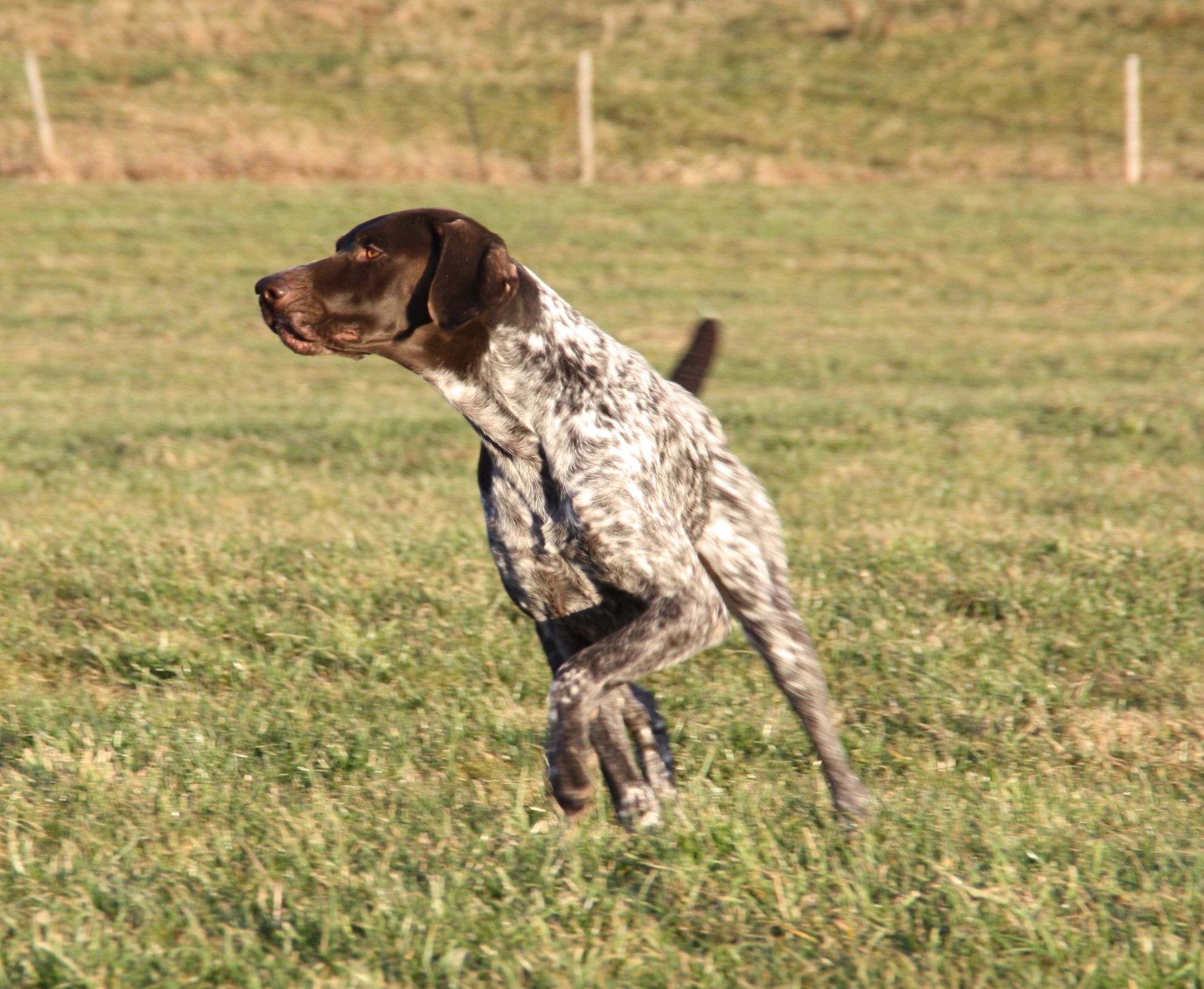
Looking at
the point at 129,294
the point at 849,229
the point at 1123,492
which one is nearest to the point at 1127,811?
the point at 1123,492

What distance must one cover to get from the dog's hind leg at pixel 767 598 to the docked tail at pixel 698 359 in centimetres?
54

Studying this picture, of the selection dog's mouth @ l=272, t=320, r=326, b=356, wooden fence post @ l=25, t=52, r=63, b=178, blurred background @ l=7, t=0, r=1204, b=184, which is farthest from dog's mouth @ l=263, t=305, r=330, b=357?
wooden fence post @ l=25, t=52, r=63, b=178

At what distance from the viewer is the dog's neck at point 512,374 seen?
3574mm

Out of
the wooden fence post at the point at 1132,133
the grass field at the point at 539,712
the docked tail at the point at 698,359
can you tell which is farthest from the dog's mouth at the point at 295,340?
the wooden fence post at the point at 1132,133

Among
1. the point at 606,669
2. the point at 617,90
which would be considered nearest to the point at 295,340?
the point at 606,669

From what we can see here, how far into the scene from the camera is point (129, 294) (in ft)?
54.9

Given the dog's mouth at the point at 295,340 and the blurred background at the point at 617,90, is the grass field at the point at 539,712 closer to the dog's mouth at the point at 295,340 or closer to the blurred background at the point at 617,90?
the dog's mouth at the point at 295,340

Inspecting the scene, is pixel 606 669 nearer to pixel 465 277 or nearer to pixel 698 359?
pixel 465 277

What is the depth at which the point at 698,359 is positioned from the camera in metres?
4.66

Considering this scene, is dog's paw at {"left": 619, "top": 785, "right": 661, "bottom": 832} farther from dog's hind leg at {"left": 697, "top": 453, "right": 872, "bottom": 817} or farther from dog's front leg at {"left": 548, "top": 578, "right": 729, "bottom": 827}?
dog's hind leg at {"left": 697, "top": 453, "right": 872, "bottom": 817}

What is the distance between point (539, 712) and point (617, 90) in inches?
939

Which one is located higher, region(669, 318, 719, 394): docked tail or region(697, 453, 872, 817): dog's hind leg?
region(669, 318, 719, 394): docked tail

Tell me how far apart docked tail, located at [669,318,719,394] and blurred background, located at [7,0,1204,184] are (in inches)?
712

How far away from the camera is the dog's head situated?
11.3 feet
